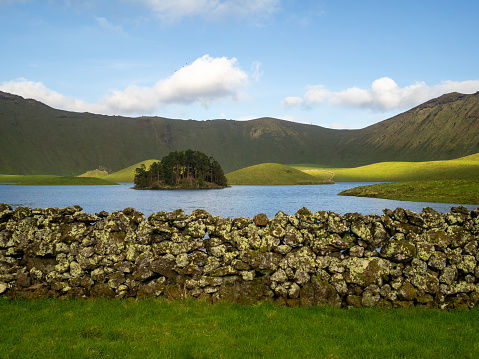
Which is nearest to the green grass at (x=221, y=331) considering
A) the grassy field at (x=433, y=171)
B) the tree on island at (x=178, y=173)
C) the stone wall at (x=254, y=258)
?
the stone wall at (x=254, y=258)

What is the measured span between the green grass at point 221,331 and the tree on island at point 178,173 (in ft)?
453

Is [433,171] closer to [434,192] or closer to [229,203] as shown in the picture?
[434,192]

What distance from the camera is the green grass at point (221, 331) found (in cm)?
651

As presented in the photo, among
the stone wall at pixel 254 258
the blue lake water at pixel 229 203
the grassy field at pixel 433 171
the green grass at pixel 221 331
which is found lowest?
the blue lake water at pixel 229 203

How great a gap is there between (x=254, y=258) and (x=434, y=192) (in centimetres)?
6595

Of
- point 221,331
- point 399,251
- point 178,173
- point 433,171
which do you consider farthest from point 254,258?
point 433,171

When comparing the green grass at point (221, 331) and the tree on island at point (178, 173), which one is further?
the tree on island at point (178, 173)

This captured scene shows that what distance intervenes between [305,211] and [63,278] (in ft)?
22.4

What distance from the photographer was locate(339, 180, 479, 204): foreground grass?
56744 millimetres

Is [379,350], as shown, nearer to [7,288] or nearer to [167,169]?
[7,288]

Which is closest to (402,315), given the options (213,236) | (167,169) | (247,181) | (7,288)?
(213,236)

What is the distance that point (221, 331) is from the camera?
7.46 m

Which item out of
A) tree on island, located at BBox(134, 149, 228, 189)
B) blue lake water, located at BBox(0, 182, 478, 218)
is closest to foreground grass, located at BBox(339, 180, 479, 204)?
blue lake water, located at BBox(0, 182, 478, 218)

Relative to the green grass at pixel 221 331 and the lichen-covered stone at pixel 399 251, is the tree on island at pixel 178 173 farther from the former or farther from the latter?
the lichen-covered stone at pixel 399 251
